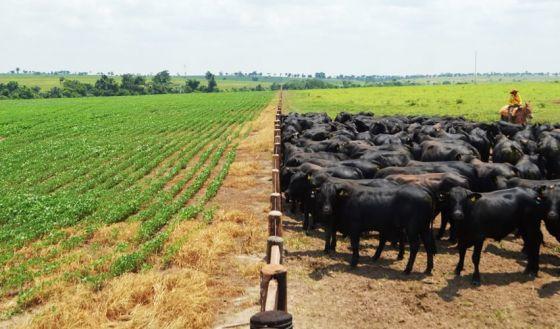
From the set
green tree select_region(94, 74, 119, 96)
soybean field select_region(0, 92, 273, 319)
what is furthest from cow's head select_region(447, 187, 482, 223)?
green tree select_region(94, 74, 119, 96)

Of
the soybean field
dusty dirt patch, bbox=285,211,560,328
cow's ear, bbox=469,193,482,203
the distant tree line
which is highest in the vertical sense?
the distant tree line

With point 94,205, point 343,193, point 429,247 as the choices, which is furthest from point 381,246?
point 94,205

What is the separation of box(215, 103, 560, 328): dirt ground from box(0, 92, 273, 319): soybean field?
2.62 metres

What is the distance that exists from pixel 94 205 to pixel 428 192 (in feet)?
30.4

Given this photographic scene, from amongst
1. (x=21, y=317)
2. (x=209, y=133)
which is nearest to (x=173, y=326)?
(x=21, y=317)

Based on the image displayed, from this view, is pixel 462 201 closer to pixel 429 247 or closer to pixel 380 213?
pixel 429 247

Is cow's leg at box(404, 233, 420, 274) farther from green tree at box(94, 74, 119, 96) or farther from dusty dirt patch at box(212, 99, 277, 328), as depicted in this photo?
green tree at box(94, 74, 119, 96)

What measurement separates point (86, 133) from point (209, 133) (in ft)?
31.6

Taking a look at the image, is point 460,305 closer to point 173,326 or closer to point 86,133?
point 173,326

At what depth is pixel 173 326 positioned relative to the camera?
20.8 ft

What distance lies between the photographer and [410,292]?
309 inches

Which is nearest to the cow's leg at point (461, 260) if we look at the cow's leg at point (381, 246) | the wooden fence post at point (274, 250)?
the cow's leg at point (381, 246)

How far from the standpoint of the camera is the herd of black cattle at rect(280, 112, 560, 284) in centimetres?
870

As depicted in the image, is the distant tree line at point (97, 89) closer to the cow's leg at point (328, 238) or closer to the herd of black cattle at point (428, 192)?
the herd of black cattle at point (428, 192)
